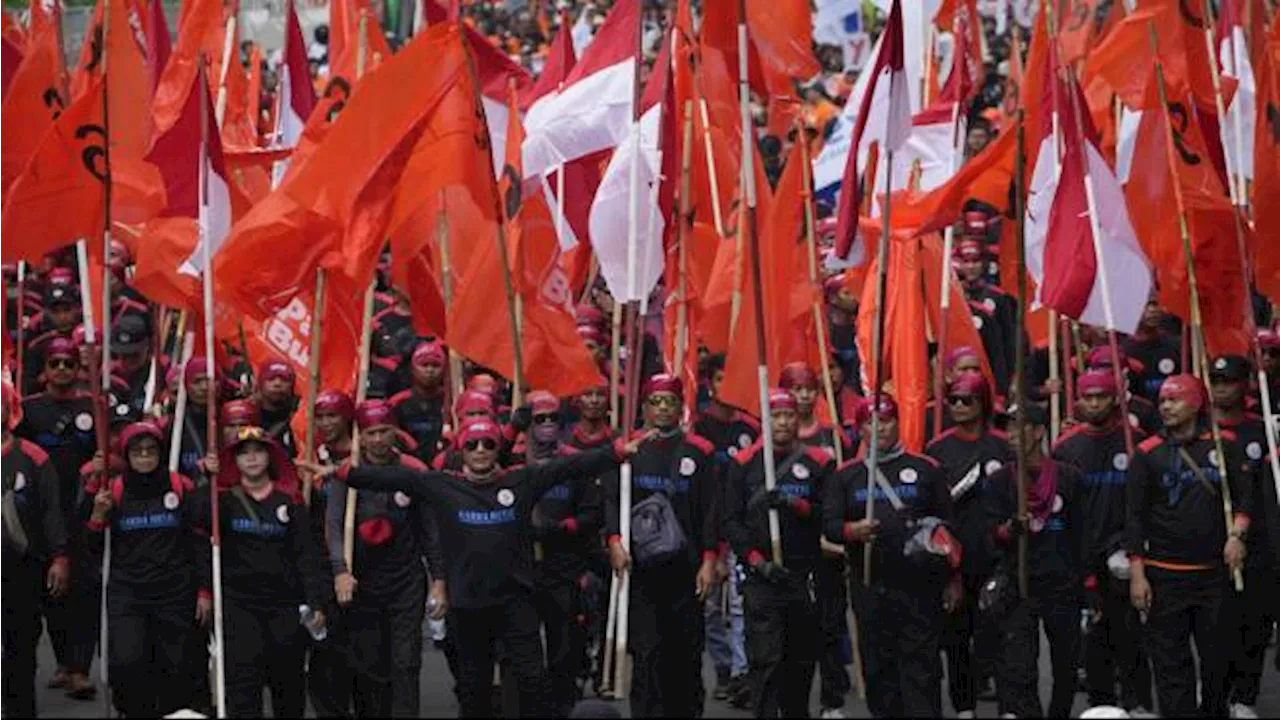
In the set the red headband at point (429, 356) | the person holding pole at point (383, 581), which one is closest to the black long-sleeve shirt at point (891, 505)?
the person holding pole at point (383, 581)

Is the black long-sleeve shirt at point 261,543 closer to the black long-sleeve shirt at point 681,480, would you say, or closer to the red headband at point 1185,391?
the black long-sleeve shirt at point 681,480

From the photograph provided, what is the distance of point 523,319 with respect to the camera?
54.1 feet

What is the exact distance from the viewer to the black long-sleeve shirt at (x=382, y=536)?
1458 centimetres

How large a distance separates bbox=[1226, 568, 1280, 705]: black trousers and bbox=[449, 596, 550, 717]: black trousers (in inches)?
137

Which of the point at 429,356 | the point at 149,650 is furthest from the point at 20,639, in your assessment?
the point at 429,356

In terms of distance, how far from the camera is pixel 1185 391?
14.4m

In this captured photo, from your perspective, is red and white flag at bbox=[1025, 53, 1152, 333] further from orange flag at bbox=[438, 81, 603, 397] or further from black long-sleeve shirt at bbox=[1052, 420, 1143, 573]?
orange flag at bbox=[438, 81, 603, 397]

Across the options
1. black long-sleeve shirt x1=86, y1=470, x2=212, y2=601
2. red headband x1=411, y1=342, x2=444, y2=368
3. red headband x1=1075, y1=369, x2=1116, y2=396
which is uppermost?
red headband x1=411, y1=342, x2=444, y2=368

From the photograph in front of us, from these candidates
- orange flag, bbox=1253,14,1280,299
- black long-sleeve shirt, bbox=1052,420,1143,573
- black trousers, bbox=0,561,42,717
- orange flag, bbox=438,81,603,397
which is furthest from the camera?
orange flag, bbox=1253,14,1280,299

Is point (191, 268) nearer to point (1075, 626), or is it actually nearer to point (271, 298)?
point (271, 298)

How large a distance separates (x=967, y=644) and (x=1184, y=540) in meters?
1.25

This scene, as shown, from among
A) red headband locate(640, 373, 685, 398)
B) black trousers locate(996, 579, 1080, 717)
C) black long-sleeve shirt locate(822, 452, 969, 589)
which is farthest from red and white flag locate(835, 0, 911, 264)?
black trousers locate(996, 579, 1080, 717)

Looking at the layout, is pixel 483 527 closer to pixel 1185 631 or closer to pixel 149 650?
pixel 149 650

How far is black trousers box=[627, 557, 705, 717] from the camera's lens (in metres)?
15.0
